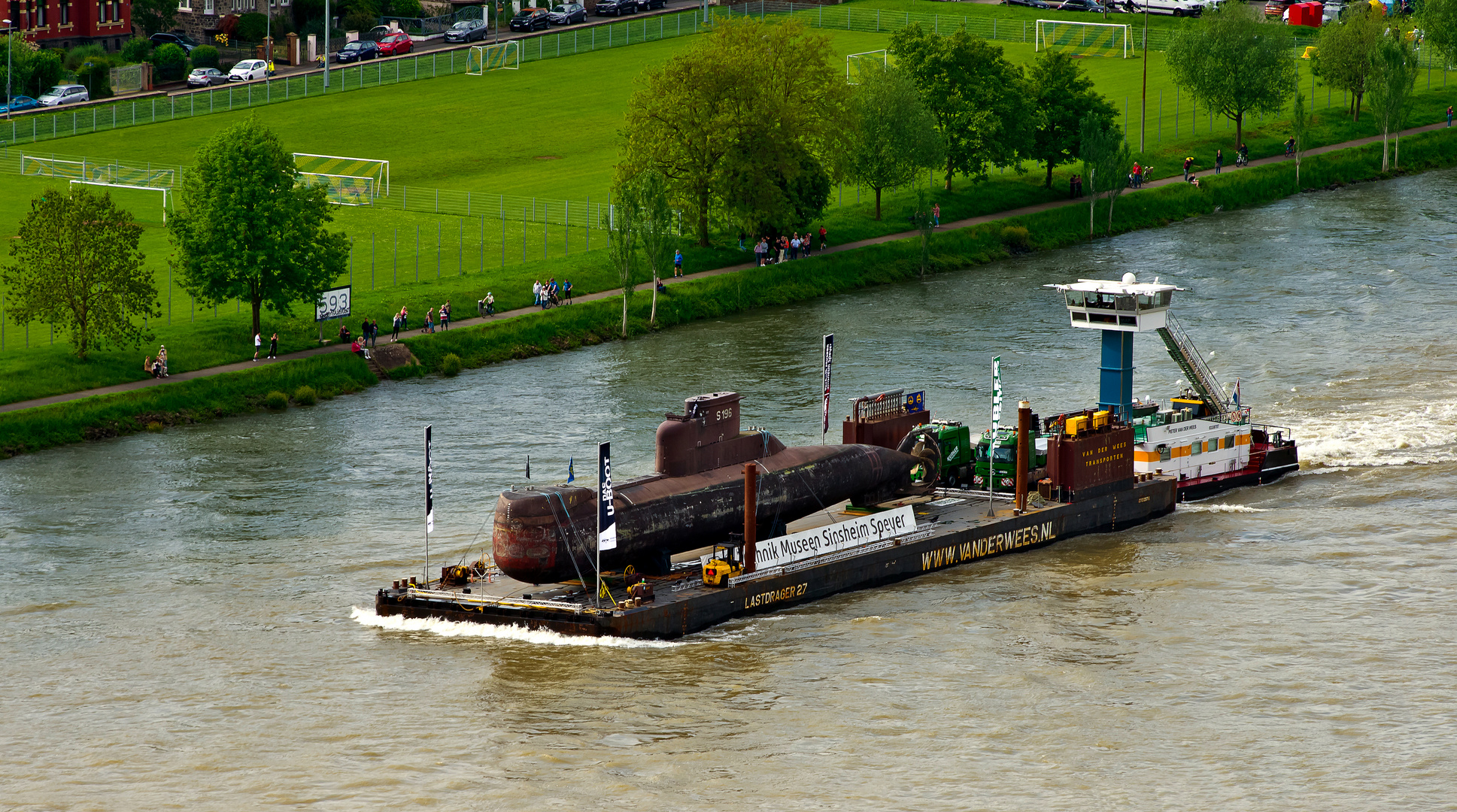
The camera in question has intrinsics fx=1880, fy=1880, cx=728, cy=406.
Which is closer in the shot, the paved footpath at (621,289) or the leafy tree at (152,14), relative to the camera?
the paved footpath at (621,289)

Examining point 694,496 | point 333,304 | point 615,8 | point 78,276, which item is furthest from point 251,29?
point 694,496

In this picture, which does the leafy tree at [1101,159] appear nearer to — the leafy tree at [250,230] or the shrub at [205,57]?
the leafy tree at [250,230]

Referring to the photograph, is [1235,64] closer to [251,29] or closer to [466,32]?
[466,32]

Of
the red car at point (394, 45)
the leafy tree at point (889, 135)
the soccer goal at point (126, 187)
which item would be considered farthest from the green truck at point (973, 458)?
the red car at point (394, 45)

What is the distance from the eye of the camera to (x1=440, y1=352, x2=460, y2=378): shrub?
98250 millimetres

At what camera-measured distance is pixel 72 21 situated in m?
163

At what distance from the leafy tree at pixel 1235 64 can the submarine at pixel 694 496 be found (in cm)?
8238

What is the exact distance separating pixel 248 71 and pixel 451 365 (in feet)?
234

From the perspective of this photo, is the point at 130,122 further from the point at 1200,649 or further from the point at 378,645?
the point at 1200,649

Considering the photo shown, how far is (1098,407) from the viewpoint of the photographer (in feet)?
261

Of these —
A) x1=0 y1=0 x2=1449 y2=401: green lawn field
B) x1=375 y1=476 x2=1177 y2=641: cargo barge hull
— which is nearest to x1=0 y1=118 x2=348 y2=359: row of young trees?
x1=0 y1=0 x2=1449 y2=401: green lawn field

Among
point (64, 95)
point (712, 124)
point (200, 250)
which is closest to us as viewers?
point (200, 250)

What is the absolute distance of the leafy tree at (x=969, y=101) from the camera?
431 ft

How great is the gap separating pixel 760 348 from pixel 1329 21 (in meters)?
80.8
